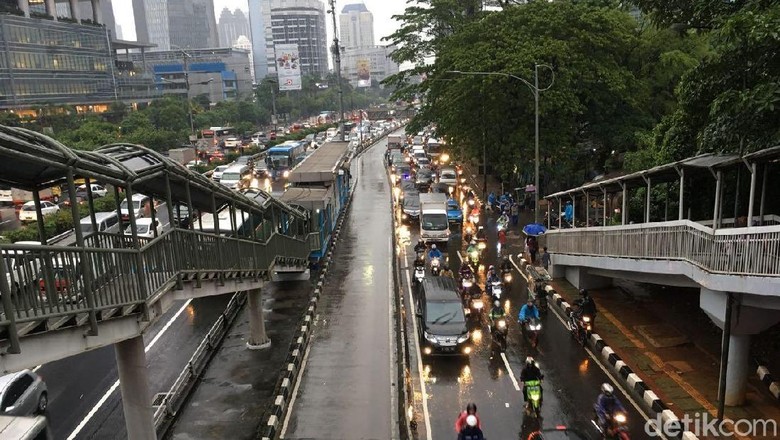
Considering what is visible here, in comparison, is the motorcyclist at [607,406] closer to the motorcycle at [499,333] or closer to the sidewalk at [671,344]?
the sidewalk at [671,344]

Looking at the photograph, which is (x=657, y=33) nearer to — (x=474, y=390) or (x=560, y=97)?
(x=560, y=97)

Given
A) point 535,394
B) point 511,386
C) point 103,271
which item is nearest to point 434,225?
point 511,386

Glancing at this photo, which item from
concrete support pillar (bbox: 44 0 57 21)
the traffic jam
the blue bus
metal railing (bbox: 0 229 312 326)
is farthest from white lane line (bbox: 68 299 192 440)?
concrete support pillar (bbox: 44 0 57 21)

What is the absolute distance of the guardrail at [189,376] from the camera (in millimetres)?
12680

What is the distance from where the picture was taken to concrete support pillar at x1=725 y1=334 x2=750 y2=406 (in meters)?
11.7

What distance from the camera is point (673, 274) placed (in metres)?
13.3

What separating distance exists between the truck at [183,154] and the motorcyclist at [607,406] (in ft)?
143

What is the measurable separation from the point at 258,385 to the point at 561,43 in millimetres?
22965

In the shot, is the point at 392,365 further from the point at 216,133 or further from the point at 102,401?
the point at 216,133

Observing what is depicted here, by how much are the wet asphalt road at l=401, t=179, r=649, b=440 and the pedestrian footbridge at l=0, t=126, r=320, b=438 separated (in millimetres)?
5627

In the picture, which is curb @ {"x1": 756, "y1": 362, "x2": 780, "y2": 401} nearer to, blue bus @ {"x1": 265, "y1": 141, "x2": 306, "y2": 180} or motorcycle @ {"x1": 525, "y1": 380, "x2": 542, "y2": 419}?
motorcycle @ {"x1": 525, "y1": 380, "x2": 542, "y2": 419}

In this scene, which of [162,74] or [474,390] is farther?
[162,74]

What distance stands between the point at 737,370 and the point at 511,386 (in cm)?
476

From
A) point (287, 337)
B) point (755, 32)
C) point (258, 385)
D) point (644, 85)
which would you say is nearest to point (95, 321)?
point (258, 385)
